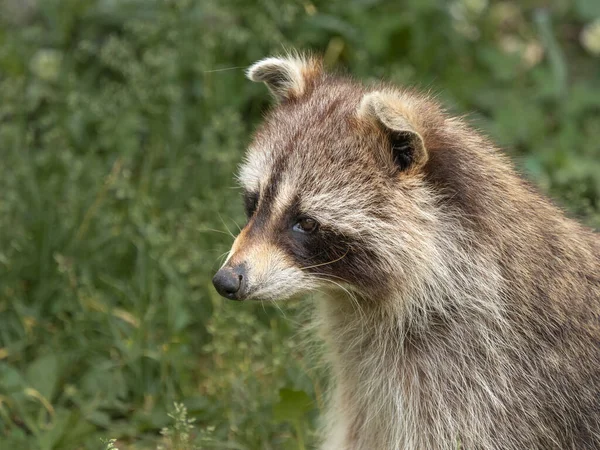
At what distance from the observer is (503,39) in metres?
8.16

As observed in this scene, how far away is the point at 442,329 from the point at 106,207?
8.01 ft

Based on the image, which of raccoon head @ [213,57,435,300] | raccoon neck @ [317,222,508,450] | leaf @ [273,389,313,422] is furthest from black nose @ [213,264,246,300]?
leaf @ [273,389,313,422]

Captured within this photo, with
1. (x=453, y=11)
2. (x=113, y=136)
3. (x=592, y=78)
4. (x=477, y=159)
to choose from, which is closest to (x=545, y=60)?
(x=592, y=78)

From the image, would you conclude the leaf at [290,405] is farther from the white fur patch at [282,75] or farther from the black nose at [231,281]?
the white fur patch at [282,75]

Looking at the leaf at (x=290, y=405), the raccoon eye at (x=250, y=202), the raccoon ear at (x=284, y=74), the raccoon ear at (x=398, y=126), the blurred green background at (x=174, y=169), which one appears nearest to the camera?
the raccoon ear at (x=398, y=126)

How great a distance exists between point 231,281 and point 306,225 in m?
0.39

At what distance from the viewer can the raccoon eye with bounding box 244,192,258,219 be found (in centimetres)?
418

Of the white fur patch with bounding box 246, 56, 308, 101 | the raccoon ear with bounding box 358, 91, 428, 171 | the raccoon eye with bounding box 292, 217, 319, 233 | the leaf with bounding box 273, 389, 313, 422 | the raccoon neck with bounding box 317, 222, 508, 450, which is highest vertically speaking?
the raccoon ear with bounding box 358, 91, 428, 171

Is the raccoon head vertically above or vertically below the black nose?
above

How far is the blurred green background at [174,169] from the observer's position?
5.05m

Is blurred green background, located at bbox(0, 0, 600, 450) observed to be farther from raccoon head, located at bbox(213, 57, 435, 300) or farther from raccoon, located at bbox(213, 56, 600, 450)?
raccoon head, located at bbox(213, 57, 435, 300)

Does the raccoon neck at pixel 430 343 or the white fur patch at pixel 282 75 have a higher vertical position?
the white fur patch at pixel 282 75

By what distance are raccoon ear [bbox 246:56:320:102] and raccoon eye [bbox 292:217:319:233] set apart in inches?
29.0

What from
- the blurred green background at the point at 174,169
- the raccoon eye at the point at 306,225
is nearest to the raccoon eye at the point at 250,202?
the raccoon eye at the point at 306,225
